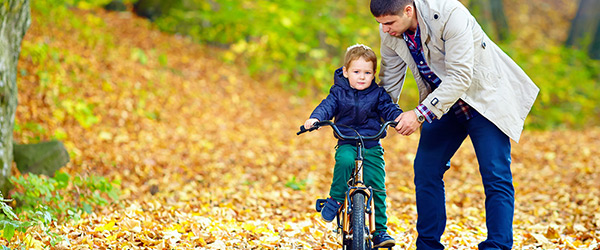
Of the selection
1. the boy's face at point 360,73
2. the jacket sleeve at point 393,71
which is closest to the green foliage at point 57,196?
the boy's face at point 360,73

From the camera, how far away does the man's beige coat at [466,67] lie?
327 cm

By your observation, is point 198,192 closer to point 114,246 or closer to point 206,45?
point 114,246

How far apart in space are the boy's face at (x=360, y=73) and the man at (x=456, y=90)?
23 cm

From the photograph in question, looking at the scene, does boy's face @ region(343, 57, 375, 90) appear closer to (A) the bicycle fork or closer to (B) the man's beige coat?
(B) the man's beige coat

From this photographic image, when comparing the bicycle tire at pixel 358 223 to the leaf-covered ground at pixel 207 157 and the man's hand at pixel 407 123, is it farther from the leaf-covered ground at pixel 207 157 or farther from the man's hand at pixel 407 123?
the leaf-covered ground at pixel 207 157

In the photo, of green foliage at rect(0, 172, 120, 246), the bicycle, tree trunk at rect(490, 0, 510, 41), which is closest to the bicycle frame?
the bicycle

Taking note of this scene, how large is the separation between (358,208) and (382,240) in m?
0.37

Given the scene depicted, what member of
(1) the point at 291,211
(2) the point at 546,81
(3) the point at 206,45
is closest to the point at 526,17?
(2) the point at 546,81

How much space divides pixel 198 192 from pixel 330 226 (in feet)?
6.89

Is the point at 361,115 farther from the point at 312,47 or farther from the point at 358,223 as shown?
the point at 312,47

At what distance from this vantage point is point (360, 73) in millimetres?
3551

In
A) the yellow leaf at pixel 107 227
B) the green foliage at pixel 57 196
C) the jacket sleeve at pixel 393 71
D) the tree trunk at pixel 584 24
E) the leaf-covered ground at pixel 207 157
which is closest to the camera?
the jacket sleeve at pixel 393 71

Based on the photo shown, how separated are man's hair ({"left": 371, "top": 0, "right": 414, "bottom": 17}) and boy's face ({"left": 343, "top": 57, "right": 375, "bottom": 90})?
1.22 feet

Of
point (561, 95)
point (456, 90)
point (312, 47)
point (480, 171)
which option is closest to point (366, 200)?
point (480, 171)
